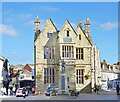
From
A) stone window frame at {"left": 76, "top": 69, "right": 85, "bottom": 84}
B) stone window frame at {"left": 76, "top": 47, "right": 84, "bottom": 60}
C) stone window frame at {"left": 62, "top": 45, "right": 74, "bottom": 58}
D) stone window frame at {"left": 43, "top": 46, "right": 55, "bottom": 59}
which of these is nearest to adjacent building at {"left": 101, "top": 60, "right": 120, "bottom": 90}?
stone window frame at {"left": 76, "top": 69, "right": 85, "bottom": 84}

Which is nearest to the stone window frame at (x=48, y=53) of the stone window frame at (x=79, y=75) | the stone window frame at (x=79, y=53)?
the stone window frame at (x=79, y=53)

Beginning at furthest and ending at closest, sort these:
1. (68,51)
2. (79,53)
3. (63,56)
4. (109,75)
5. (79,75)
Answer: (109,75), (79,53), (79,75), (63,56), (68,51)

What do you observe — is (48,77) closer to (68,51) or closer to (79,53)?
(68,51)

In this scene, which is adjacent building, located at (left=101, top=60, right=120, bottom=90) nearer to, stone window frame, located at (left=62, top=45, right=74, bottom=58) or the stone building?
the stone building

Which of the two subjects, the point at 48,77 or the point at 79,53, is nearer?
the point at 48,77

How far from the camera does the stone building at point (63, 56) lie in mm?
41594

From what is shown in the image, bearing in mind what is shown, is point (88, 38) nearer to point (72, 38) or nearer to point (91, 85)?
point (72, 38)

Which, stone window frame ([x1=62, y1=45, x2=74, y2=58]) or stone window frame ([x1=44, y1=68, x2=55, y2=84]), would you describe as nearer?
stone window frame ([x1=62, y1=45, x2=74, y2=58])

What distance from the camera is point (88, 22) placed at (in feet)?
148

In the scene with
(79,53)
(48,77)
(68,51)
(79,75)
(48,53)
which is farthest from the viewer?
(79,53)

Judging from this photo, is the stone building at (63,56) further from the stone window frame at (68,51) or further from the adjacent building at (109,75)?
the adjacent building at (109,75)

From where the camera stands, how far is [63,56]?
41781 millimetres

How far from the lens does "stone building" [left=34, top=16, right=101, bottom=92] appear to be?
41.6 m

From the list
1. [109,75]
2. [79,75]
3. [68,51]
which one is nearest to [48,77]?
[79,75]
